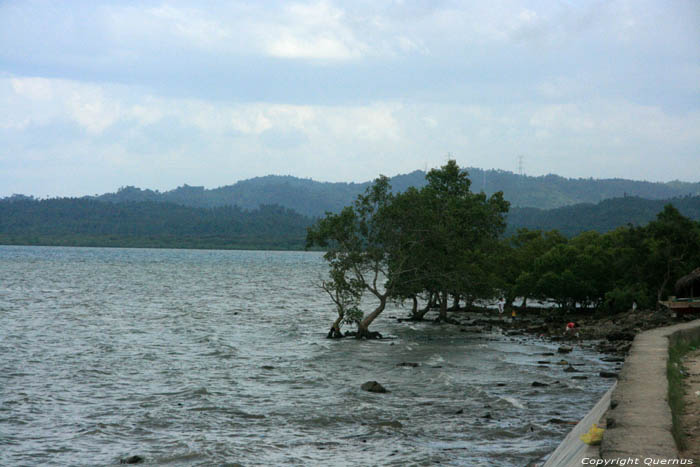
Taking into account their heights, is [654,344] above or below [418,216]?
below

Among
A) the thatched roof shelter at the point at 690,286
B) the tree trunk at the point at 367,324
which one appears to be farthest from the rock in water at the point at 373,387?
the thatched roof shelter at the point at 690,286

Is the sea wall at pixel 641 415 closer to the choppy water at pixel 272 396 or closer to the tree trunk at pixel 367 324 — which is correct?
the choppy water at pixel 272 396

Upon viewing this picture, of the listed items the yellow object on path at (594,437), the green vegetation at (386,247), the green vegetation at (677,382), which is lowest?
the yellow object on path at (594,437)

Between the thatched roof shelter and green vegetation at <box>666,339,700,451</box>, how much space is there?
1424 inches

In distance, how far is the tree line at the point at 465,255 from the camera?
53062 mm

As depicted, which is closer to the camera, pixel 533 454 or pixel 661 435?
pixel 661 435

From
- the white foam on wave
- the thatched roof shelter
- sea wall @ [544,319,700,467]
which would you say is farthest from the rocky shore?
sea wall @ [544,319,700,467]

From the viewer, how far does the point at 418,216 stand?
54.4m

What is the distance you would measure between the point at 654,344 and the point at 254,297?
91.6 m

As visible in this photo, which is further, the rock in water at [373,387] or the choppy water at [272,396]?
the rock in water at [373,387]

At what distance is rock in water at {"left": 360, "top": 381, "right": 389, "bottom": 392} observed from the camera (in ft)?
105

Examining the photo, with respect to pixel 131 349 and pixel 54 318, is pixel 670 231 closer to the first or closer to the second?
pixel 131 349

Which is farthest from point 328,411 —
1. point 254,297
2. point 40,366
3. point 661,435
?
point 254,297

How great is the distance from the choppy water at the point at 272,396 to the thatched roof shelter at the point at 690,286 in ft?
57.8
